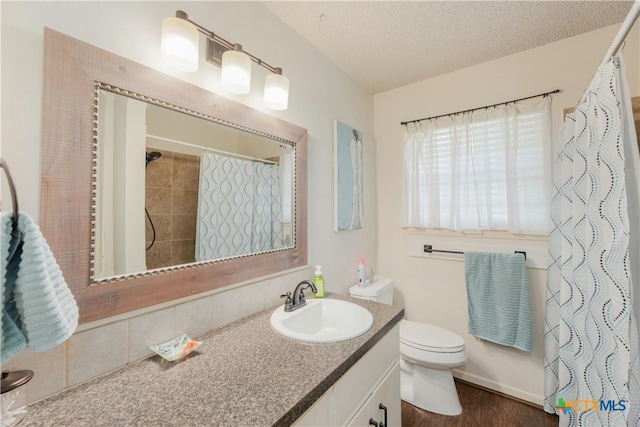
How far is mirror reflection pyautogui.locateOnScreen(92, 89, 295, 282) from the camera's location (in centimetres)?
81

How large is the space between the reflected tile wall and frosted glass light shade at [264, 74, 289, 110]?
46cm

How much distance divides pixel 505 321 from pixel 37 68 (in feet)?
8.20

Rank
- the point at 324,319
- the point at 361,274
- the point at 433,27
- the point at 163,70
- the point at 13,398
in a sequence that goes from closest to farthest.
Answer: the point at 13,398, the point at 163,70, the point at 324,319, the point at 433,27, the point at 361,274

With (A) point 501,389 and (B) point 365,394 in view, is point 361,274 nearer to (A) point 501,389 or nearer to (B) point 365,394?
(B) point 365,394

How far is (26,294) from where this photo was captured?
0.48 meters

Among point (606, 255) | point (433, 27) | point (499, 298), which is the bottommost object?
point (499, 298)

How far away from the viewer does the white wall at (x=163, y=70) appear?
0.67 metres

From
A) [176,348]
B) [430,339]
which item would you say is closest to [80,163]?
[176,348]

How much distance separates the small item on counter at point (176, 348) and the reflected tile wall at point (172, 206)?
0.26 metres

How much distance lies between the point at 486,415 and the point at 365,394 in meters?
1.24

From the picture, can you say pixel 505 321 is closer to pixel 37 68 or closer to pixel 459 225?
pixel 459 225

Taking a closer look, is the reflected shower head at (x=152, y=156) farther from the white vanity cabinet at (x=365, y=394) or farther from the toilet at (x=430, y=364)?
the toilet at (x=430, y=364)

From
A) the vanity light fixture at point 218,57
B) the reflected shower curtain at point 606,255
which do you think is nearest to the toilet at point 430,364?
the reflected shower curtain at point 606,255

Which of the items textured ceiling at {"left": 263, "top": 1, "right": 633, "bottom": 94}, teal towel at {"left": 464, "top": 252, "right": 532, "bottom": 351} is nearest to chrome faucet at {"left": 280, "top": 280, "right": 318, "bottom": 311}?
teal towel at {"left": 464, "top": 252, "right": 532, "bottom": 351}
